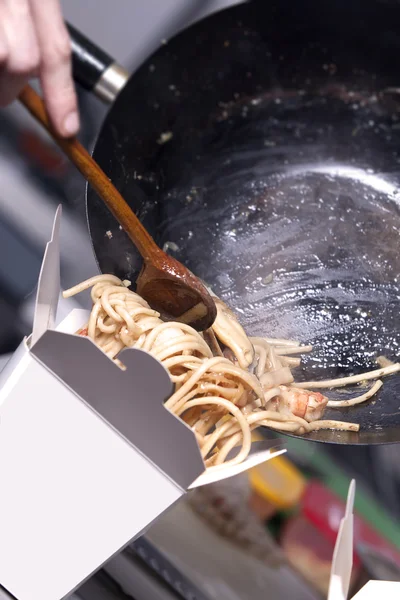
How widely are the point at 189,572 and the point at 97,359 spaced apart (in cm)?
60

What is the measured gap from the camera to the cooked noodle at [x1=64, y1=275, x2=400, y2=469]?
84cm

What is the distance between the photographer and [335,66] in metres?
1.46

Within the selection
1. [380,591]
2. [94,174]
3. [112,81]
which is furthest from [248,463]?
[112,81]

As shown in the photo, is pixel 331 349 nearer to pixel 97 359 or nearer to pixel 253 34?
pixel 97 359

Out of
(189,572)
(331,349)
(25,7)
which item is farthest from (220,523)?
(25,7)

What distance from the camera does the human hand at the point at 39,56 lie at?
806mm

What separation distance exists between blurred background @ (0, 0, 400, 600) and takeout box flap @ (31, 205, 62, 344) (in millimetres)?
379

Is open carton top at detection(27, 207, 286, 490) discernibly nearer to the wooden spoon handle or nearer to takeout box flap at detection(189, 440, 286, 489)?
takeout box flap at detection(189, 440, 286, 489)

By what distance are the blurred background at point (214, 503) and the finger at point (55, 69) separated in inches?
17.2

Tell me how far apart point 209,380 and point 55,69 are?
1.59ft

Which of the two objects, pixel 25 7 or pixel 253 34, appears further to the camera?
pixel 253 34

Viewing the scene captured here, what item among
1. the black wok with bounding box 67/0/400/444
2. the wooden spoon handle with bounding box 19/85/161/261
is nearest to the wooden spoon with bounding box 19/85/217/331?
the wooden spoon handle with bounding box 19/85/161/261

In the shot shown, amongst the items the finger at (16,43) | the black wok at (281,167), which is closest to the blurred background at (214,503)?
the black wok at (281,167)

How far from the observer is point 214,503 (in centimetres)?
120
